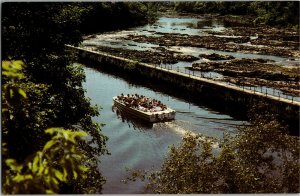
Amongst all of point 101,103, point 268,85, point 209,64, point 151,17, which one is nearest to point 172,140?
point 101,103

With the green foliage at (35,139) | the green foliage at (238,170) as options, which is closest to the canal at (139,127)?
the green foliage at (35,139)

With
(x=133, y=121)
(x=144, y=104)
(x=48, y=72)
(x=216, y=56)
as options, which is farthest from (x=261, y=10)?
(x=48, y=72)

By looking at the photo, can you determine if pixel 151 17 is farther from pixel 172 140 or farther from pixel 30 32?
pixel 30 32

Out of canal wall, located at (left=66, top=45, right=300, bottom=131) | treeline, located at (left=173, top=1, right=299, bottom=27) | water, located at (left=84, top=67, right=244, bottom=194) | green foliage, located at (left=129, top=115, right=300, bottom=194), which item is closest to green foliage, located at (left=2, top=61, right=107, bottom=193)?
green foliage, located at (left=129, top=115, right=300, bottom=194)

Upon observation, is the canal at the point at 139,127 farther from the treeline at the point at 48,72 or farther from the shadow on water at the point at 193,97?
the treeline at the point at 48,72

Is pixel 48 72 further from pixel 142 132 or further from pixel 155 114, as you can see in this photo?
pixel 155 114

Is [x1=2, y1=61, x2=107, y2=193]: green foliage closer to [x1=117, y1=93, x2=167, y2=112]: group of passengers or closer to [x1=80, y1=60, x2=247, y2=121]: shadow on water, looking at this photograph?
[x1=117, y1=93, x2=167, y2=112]: group of passengers
